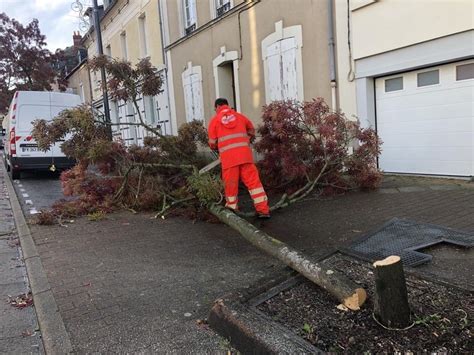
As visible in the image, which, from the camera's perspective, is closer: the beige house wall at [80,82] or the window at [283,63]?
the window at [283,63]

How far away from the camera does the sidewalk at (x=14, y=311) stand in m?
3.30

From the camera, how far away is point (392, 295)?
2.81 meters

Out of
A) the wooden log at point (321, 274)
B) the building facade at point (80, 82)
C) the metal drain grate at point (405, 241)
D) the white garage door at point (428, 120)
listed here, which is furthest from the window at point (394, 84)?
the building facade at point (80, 82)

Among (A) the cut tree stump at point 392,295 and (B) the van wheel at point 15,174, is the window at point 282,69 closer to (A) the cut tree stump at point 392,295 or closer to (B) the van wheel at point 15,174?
(A) the cut tree stump at point 392,295

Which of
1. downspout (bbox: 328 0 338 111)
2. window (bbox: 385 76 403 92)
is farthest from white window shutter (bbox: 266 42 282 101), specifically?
window (bbox: 385 76 403 92)

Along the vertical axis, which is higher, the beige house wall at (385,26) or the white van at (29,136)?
the beige house wall at (385,26)

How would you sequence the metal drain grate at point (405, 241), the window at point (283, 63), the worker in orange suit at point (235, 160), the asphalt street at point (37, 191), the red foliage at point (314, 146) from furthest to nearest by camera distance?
1. the window at point (283, 63)
2. the asphalt street at point (37, 191)
3. the red foliage at point (314, 146)
4. the worker in orange suit at point (235, 160)
5. the metal drain grate at point (405, 241)

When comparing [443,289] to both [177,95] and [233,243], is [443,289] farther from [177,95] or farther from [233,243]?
[177,95]

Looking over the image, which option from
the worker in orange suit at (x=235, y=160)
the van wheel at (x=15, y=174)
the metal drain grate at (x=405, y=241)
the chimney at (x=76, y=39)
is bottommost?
the metal drain grate at (x=405, y=241)

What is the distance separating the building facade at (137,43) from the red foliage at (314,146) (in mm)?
8042

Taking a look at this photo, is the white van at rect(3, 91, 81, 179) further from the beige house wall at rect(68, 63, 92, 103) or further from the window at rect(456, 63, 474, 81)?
the beige house wall at rect(68, 63, 92, 103)

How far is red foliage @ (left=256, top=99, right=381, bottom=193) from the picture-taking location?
21.9 feet

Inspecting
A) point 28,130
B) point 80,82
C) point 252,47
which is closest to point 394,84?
point 252,47

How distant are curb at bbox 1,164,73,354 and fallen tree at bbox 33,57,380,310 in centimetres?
164
